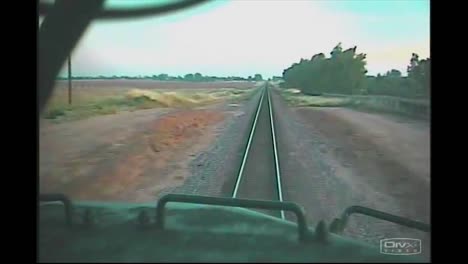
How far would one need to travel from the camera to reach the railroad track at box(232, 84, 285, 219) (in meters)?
3.01

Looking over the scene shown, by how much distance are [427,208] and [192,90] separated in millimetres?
1254

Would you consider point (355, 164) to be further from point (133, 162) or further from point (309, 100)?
point (133, 162)

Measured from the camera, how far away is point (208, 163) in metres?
3.11

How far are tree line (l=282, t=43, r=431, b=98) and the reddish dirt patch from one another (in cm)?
55

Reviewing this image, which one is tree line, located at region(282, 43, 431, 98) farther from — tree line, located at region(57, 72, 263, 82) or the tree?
tree line, located at region(57, 72, 263, 82)

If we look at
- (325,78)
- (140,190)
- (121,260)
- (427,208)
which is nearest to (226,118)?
(325,78)

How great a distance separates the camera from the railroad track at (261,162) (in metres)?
3.01

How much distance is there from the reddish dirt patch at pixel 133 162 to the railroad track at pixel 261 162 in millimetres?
312

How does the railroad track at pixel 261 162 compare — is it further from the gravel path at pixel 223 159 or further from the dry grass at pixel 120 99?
the dry grass at pixel 120 99

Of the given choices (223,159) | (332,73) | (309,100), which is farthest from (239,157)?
(332,73)

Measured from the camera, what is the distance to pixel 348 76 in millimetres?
2984
